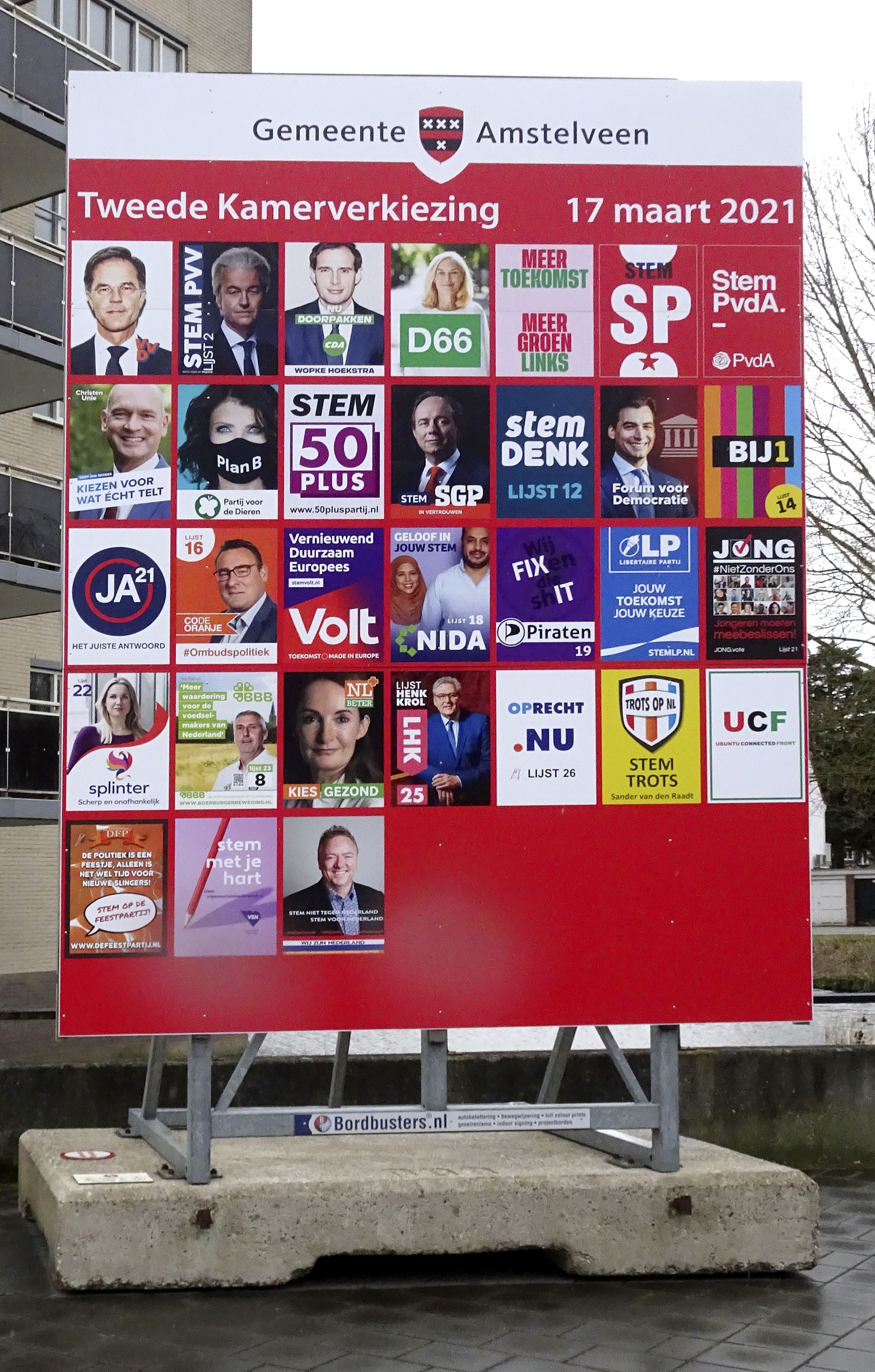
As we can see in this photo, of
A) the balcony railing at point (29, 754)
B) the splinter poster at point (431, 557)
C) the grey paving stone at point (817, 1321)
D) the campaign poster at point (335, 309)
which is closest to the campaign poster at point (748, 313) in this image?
the splinter poster at point (431, 557)

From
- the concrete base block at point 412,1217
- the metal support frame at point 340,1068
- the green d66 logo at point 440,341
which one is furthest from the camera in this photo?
the metal support frame at point 340,1068

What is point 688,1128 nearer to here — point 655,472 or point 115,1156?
point 115,1156

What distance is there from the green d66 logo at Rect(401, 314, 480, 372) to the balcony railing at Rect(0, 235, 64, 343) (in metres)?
15.6

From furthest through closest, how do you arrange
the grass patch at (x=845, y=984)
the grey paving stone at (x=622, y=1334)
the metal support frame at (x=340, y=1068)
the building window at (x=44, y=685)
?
1. the building window at (x=44, y=685)
2. the grass patch at (x=845, y=984)
3. the metal support frame at (x=340, y=1068)
4. the grey paving stone at (x=622, y=1334)

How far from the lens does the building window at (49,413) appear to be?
26.0m

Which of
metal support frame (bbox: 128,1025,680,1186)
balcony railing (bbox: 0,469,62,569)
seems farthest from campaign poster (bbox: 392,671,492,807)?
balcony railing (bbox: 0,469,62,569)

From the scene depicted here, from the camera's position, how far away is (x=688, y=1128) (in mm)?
8586

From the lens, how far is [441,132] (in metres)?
6.80

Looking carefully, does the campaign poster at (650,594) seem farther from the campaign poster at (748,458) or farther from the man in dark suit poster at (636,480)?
the campaign poster at (748,458)

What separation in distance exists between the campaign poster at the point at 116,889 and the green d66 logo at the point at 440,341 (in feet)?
7.11

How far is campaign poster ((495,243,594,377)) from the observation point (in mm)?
6766

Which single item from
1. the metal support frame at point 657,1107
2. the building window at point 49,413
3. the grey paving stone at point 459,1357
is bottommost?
the grey paving stone at point 459,1357

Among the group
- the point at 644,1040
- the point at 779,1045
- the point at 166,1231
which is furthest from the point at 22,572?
the point at 166,1231

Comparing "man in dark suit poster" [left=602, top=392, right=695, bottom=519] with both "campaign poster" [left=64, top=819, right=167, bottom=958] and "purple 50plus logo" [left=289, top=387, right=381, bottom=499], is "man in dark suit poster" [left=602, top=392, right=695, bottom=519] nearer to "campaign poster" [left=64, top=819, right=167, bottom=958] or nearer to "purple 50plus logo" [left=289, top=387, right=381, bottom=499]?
"purple 50plus logo" [left=289, top=387, right=381, bottom=499]
